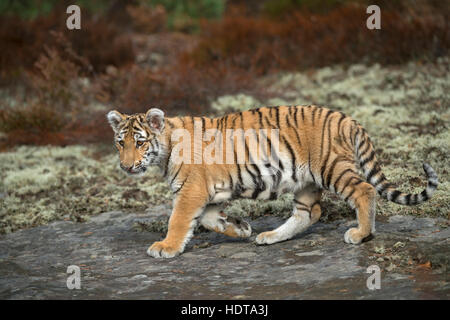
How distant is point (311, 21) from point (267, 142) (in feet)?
29.8

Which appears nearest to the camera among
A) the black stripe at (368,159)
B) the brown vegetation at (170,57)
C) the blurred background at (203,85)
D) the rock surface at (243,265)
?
the rock surface at (243,265)

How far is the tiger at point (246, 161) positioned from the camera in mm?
4730

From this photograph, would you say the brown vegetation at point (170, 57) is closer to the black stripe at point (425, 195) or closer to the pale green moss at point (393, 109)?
the pale green moss at point (393, 109)

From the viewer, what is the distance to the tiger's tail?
433 cm

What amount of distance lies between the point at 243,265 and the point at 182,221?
64 cm

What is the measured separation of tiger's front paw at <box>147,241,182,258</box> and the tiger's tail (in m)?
1.67

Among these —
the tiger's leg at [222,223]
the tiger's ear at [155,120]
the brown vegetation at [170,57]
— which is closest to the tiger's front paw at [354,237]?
the tiger's leg at [222,223]

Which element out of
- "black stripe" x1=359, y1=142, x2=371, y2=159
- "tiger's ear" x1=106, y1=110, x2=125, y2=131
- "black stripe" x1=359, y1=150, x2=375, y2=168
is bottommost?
"black stripe" x1=359, y1=150, x2=375, y2=168

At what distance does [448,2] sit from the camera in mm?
11805

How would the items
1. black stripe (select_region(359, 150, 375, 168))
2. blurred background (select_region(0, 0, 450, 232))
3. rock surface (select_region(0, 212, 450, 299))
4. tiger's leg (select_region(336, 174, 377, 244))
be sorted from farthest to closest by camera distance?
blurred background (select_region(0, 0, 450, 232))
black stripe (select_region(359, 150, 375, 168))
tiger's leg (select_region(336, 174, 377, 244))
rock surface (select_region(0, 212, 450, 299))

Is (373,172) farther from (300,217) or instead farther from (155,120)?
(155,120)

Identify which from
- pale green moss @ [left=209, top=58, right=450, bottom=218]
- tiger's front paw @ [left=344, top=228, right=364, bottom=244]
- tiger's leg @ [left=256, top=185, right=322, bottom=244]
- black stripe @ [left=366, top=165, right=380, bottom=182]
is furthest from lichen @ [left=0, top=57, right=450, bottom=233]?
tiger's front paw @ [left=344, top=228, right=364, bottom=244]

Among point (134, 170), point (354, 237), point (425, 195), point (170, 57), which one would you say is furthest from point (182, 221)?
point (170, 57)

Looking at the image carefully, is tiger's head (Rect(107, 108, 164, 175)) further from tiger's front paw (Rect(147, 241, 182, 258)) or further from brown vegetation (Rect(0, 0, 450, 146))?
brown vegetation (Rect(0, 0, 450, 146))
